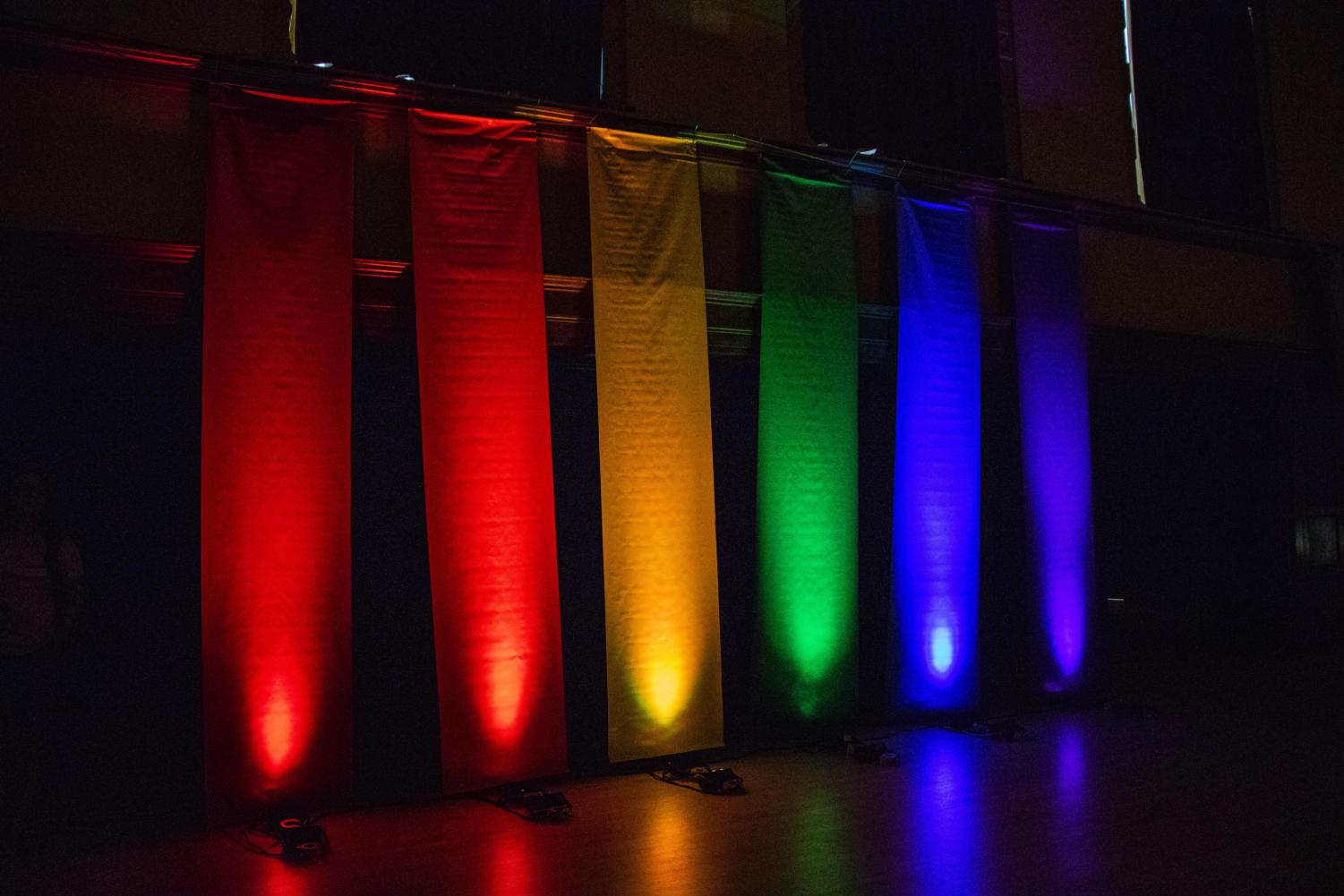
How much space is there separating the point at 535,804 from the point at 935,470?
10.3 feet

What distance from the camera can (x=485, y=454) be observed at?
14.7ft

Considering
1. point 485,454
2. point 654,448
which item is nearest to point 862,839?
point 654,448

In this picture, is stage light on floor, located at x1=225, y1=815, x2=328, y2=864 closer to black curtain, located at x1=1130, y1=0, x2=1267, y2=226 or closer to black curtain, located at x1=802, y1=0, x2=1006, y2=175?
black curtain, located at x1=802, y1=0, x2=1006, y2=175

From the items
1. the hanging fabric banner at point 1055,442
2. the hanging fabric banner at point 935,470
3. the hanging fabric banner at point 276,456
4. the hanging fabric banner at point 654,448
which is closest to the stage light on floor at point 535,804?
the hanging fabric banner at point 654,448

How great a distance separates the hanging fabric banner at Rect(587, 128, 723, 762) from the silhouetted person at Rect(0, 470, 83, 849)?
2.37m

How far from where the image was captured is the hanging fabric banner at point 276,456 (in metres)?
3.95

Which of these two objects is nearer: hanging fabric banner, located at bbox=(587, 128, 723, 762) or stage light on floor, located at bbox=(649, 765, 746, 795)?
stage light on floor, located at bbox=(649, 765, 746, 795)

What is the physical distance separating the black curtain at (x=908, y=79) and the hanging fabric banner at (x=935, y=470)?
67 centimetres

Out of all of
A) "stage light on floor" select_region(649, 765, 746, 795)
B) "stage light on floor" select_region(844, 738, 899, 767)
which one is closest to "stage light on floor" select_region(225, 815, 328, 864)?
"stage light on floor" select_region(649, 765, 746, 795)

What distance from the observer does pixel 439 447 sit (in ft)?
14.4

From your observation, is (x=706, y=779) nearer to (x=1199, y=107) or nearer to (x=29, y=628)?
(x=29, y=628)

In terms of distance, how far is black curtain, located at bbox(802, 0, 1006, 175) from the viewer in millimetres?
6027

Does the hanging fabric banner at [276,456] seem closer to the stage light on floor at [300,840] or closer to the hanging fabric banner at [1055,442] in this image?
the stage light on floor at [300,840]

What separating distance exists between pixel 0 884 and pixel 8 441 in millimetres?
1988
